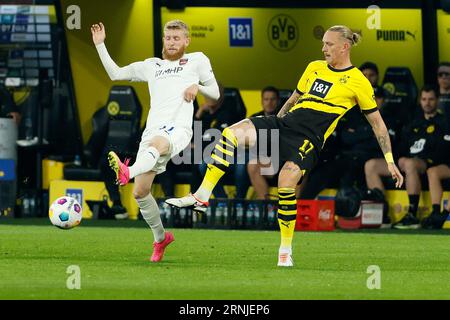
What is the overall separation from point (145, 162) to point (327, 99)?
1757 millimetres

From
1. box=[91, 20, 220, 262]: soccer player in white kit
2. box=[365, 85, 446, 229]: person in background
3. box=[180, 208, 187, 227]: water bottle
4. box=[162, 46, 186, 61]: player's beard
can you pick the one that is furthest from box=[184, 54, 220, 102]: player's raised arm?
box=[365, 85, 446, 229]: person in background

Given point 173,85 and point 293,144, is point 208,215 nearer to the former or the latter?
point 173,85

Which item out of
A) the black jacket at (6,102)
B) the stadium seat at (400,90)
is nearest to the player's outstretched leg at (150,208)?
the stadium seat at (400,90)

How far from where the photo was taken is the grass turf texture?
1076cm

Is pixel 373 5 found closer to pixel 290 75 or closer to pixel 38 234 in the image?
pixel 290 75

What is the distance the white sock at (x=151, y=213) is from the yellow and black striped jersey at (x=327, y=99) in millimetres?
1491

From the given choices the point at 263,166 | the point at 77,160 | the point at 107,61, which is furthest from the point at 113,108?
the point at 107,61

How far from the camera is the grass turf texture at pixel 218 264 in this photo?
10.8m

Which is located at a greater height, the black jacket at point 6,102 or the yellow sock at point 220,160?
the black jacket at point 6,102

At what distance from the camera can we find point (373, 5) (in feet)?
72.9

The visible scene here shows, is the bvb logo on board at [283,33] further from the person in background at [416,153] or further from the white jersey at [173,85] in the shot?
the white jersey at [173,85]

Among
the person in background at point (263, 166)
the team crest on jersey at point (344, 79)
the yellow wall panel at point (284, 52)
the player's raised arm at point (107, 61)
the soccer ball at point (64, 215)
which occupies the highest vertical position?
the yellow wall panel at point (284, 52)

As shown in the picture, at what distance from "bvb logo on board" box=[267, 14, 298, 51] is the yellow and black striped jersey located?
9.32 meters
